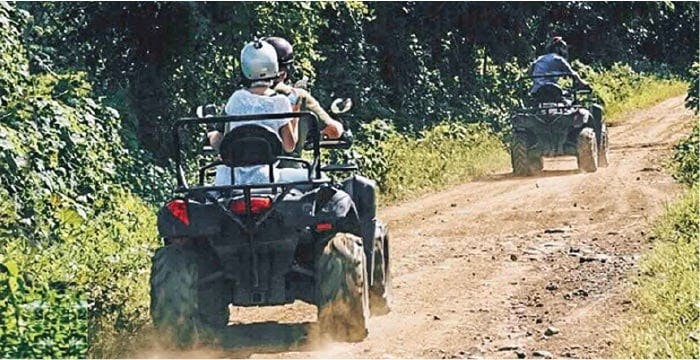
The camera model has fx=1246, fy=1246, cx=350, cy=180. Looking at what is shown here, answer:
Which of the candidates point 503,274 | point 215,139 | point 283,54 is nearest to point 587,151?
point 503,274

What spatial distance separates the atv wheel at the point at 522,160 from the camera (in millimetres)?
17656

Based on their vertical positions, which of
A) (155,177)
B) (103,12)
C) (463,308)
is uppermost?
(103,12)

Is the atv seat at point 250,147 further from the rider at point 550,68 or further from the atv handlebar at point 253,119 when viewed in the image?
the rider at point 550,68

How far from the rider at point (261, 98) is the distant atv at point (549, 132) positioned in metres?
10.2

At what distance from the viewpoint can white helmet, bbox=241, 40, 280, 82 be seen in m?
7.80

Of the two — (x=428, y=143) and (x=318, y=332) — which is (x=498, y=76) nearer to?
(x=428, y=143)

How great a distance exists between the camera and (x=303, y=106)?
26.2ft

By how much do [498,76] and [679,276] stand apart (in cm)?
1915

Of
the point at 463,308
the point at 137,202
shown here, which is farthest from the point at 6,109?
the point at 463,308

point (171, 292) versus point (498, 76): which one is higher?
point (498, 76)

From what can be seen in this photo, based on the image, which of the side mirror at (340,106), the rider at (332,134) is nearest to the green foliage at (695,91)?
the rider at (332,134)

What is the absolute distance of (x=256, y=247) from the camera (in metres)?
7.32

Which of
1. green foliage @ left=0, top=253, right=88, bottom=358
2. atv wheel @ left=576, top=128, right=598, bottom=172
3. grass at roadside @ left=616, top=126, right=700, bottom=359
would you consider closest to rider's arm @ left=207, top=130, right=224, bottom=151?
green foliage @ left=0, top=253, right=88, bottom=358

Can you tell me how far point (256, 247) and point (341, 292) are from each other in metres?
0.57
